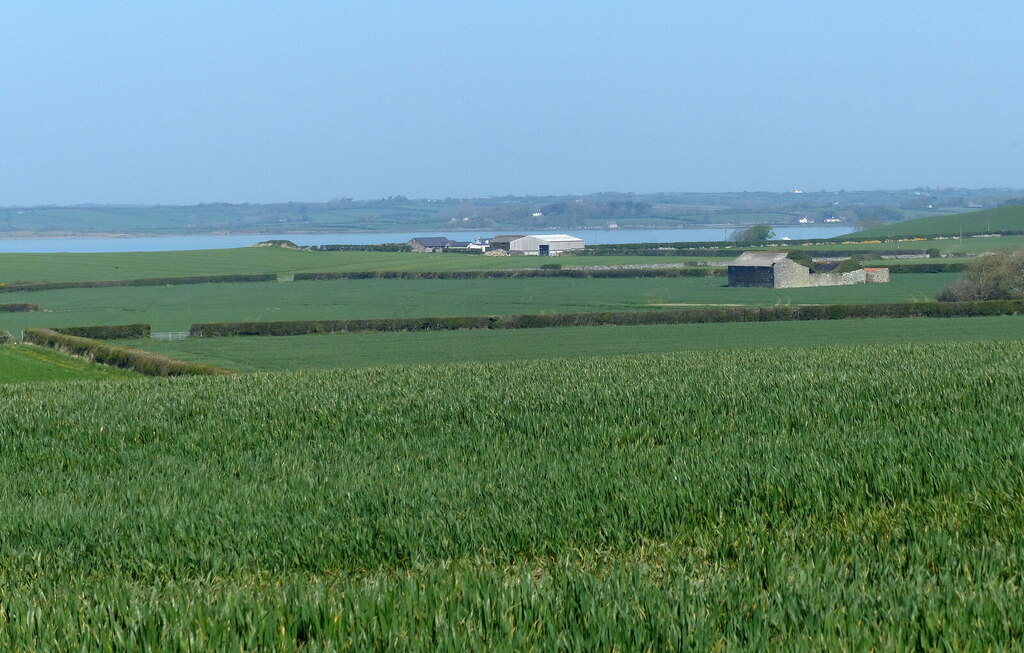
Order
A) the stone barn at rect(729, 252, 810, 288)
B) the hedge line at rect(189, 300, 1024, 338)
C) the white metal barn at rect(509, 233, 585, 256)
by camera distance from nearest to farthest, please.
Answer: the hedge line at rect(189, 300, 1024, 338)
the stone barn at rect(729, 252, 810, 288)
the white metal barn at rect(509, 233, 585, 256)

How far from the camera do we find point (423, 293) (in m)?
78.8

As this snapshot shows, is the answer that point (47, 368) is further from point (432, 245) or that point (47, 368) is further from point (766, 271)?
point (432, 245)

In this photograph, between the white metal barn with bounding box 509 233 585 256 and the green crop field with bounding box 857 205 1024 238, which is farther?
the green crop field with bounding box 857 205 1024 238

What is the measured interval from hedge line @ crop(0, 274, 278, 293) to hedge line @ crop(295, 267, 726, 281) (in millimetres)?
4969

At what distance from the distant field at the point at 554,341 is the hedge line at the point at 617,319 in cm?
161

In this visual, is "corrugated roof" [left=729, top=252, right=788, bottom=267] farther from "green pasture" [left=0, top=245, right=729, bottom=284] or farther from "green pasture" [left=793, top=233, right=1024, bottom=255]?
"green pasture" [left=793, top=233, right=1024, bottom=255]

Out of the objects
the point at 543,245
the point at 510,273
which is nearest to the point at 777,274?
the point at 510,273

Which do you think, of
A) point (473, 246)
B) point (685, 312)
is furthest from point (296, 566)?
point (473, 246)

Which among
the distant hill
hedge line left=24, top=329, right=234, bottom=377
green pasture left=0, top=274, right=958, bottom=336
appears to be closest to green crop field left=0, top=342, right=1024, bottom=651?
hedge line left=24, top=329, right=234, bottom=377

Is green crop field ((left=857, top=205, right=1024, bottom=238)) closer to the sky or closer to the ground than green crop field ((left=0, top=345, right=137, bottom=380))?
closer to the sky

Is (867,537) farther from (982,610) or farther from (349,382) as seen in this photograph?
(349,382)

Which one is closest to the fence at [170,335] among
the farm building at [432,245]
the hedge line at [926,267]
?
the hedge line at [926,267]

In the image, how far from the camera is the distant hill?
136250mm

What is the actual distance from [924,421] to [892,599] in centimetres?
686
